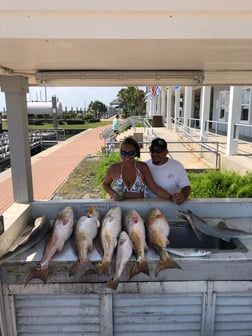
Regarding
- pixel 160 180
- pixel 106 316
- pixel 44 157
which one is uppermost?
pixel 160 180

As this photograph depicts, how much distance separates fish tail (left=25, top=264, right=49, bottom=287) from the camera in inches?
81.0

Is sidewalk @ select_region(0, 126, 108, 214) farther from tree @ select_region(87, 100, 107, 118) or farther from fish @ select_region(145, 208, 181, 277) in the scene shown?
tree @ select_region(87, 100, 107, 118)

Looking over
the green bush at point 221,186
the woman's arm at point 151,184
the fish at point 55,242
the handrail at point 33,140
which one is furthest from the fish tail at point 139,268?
the handrail at point 33,140

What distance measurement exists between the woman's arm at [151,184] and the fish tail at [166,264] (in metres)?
1.01

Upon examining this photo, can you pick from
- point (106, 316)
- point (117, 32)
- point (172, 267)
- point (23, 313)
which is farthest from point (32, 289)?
point (117, 32)

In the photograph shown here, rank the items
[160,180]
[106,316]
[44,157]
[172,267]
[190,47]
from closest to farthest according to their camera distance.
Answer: [190,47] → [172,267] → [106,316] → [160,180] → [44,157]

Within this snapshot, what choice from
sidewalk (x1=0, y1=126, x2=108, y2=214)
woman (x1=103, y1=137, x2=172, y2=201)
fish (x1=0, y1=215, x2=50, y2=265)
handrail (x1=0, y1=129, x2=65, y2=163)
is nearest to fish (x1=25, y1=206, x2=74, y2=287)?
fish (x1=0, y1=215, x2=50, y2=265)

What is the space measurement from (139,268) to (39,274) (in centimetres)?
71

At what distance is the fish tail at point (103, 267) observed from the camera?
2.09m

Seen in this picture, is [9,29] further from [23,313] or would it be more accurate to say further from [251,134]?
[251,134]

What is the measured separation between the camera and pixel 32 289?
223 centimetres

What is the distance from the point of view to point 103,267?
2102 mm

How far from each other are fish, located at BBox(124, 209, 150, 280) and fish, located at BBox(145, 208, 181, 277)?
3.0 inches

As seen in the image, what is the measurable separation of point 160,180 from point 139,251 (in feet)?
4.08
